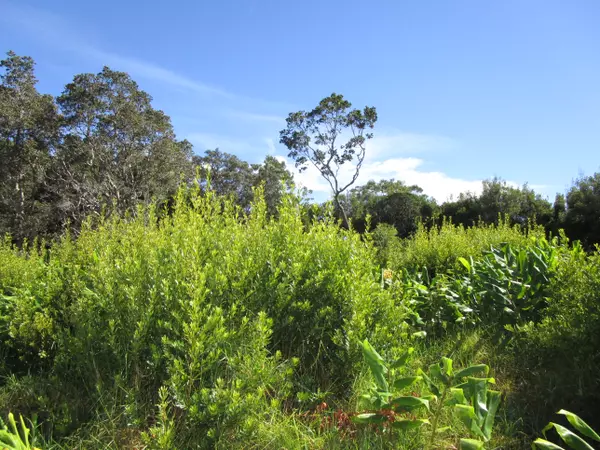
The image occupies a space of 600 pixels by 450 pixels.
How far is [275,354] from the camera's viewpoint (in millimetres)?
1961

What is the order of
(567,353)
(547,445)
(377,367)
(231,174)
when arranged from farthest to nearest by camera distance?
(231,174) < (567,353) < (377,367) < (547,445)

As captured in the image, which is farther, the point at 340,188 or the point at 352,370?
the point at 340,188

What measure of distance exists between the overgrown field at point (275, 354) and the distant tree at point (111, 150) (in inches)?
663

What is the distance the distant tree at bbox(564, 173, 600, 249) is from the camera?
17312mm

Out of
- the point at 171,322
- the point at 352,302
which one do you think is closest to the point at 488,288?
the point at 352,302

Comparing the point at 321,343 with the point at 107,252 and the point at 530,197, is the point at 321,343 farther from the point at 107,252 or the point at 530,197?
the point at 530,197

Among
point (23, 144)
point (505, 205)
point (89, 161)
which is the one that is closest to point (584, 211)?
point (505, 205)

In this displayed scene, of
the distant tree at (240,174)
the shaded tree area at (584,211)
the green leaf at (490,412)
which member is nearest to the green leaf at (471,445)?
the green leaf at (490,412)

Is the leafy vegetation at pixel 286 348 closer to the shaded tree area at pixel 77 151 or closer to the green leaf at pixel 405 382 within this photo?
the green leaf at pixel 405 382

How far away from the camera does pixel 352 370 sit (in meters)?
2.21

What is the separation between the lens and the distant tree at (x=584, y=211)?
17.3 m

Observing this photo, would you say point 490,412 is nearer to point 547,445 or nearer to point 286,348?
point 547,445

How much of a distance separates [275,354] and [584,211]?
20218 mm

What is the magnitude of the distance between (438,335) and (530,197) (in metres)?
22.2
